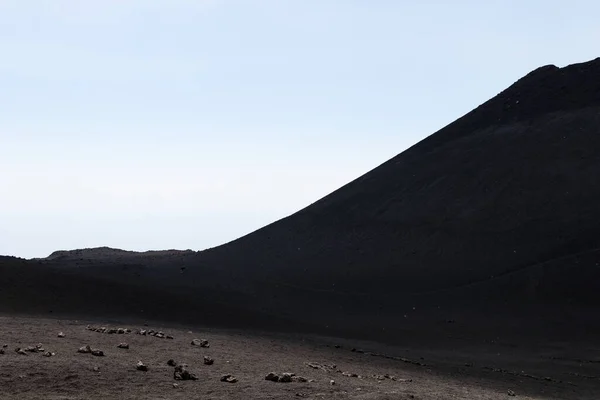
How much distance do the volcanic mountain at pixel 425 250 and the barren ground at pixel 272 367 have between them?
19.8ft

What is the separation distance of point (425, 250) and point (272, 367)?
30906 millimetres

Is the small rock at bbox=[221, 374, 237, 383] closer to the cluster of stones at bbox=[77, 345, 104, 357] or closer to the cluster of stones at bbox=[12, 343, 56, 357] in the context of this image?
the cluster of stones at bbox=[77, 345, 104, 357]

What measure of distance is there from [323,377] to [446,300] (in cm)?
2403

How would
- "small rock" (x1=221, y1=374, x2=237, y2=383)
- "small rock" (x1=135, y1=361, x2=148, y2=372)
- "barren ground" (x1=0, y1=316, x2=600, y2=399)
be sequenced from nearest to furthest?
"barren ground" (x1=0, y1=316, x2=600, y2=399) → "small rock" (x1=221, y1=374, x2=237, y2=383) → "small rock" (x1=135, y1=361, x2=148, y2=372)

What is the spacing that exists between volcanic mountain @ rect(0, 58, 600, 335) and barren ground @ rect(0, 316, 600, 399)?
6.04 m

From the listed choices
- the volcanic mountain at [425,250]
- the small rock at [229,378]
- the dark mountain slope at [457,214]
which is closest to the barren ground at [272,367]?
the small rock at [229,378]

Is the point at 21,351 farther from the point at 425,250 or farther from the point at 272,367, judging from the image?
the point at 425,250

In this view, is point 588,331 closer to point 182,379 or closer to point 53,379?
point 182,379

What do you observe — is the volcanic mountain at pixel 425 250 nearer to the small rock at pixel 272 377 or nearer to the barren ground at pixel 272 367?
the barren ground at pixel 272 367

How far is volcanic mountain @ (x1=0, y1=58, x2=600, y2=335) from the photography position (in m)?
34.4

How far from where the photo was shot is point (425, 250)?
4828cm

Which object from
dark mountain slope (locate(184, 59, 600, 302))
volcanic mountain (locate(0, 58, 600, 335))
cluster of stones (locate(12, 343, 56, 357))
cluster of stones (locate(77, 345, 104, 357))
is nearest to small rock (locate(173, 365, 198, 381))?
cluster of stones (locate(77, 345, 104, 357))

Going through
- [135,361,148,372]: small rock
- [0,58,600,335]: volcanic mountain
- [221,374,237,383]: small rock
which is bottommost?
[221,374,237,383]: small rock

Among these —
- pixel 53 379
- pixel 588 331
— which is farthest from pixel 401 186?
pixel 53 379
